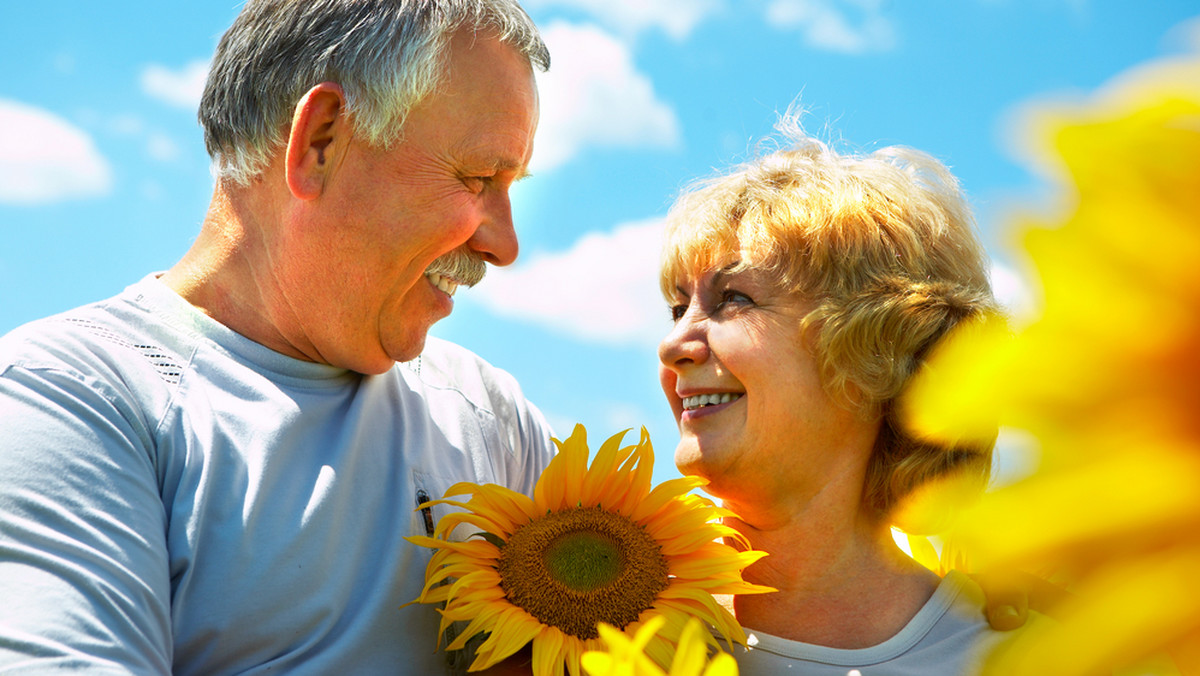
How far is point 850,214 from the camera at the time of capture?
2242 millimetres

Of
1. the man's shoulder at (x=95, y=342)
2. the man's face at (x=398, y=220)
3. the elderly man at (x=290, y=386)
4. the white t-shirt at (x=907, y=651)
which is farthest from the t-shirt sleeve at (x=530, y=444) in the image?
the man's shoulder at (x=95, y=342)

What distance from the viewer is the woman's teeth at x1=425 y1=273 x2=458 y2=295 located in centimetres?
A: 237

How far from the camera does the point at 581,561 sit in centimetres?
185

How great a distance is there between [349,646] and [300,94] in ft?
4.22

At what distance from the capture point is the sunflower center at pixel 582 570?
5.83ft

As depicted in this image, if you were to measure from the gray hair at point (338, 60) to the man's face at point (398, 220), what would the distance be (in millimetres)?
50

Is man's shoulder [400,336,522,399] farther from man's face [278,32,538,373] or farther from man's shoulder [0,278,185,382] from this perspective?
man's shoulder [0,278,185,382]

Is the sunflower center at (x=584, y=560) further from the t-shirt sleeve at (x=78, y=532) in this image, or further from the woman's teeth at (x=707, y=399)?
the t-shirt sleeve at (x=78, y=532)

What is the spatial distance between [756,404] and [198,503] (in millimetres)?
1181

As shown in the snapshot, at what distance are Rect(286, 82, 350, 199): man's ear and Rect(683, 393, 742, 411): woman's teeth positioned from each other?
101cm

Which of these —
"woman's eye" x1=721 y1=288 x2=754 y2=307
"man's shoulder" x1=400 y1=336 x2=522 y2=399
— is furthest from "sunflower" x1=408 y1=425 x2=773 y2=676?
"man's shoulder" x1=400 y1=336 x2=522 y2=399

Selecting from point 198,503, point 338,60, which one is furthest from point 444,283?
point 198,503

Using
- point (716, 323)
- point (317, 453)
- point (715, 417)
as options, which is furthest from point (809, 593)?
point (317, 453)

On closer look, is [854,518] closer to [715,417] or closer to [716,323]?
[715,417]
